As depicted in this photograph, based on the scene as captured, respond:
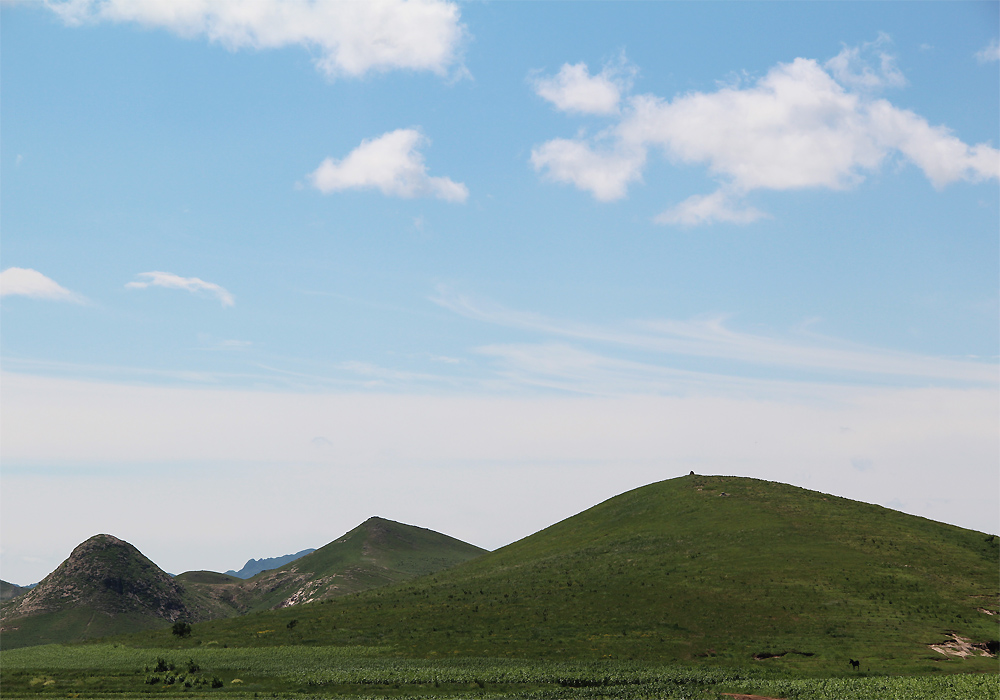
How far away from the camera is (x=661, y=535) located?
122 meters

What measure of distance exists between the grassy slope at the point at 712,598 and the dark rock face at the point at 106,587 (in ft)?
295

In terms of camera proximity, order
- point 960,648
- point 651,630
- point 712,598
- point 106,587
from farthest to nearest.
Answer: point 106,587 → point 712,598 → point 651,630 → point 960,648

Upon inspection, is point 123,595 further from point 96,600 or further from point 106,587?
point 96,600

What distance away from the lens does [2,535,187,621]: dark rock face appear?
169 meters

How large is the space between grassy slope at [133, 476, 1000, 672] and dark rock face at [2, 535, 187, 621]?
295 feet

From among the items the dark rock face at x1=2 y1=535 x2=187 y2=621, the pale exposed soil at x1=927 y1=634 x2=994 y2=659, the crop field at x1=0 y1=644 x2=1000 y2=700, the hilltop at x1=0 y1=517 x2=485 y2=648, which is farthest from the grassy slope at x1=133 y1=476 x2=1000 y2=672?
the dark rock face at x1=2 y1=535 x2=187 y2=621

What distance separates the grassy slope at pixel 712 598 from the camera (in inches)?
3063

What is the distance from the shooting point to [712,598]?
91750mm

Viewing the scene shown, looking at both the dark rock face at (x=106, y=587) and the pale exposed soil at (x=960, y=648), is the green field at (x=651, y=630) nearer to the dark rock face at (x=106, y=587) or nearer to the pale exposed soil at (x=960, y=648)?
the pale exposed soil at (x=960, y=648)

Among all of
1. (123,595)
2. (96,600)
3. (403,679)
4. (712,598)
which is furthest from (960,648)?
(123,595)

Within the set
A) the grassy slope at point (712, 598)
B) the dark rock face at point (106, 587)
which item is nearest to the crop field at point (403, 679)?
the grassy slope at point (712, 598)

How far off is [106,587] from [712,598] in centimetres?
15264

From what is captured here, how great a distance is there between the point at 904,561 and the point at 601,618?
46.7 metres

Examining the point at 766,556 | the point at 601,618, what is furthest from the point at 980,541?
the point at 601,618
